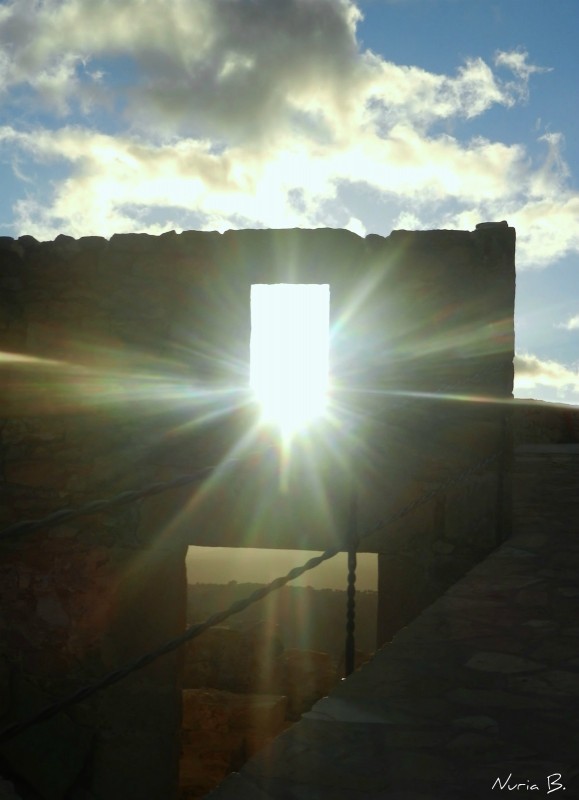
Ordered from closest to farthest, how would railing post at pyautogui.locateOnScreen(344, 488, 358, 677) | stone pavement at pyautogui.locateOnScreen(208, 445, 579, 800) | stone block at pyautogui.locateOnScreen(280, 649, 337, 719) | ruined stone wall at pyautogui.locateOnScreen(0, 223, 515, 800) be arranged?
stone pavement at pyautogui.locateOnScreen(208, 445, 579, 800)
railing post at pyautogui.locateOnScreen(344, 488, 358, 677)
ruined stone wall at pyautogui.locateOnScreen(0, 223, 515, 800)
stone block at pyautogui.locateOnScreen(280, 649, 337, 719)

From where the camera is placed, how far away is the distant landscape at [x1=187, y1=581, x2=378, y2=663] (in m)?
13.3

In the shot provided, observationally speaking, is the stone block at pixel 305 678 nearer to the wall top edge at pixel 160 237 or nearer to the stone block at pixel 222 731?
the stone block at pixel 222 731

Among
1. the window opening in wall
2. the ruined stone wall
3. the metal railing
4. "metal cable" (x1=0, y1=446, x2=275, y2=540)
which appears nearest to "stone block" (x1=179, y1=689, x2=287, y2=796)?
the window opening in wall

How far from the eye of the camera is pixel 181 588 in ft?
19.4

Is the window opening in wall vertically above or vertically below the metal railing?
below

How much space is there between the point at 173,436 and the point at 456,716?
3938 mm

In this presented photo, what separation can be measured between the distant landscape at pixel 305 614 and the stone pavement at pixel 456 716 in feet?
30.4

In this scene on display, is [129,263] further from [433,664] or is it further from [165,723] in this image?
[433,664]

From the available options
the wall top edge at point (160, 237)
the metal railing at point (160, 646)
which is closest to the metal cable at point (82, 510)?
the metal railing at point (160, 646)

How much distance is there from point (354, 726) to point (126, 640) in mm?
3975

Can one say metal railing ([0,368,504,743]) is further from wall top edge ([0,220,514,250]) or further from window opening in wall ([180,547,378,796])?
window opening in wall ([180,547,378,796])

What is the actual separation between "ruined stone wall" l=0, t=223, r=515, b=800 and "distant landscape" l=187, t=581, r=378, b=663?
20.9 ft

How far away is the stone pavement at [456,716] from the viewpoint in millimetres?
1875

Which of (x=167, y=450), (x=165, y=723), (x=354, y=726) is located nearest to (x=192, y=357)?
(x=167, y=450)
